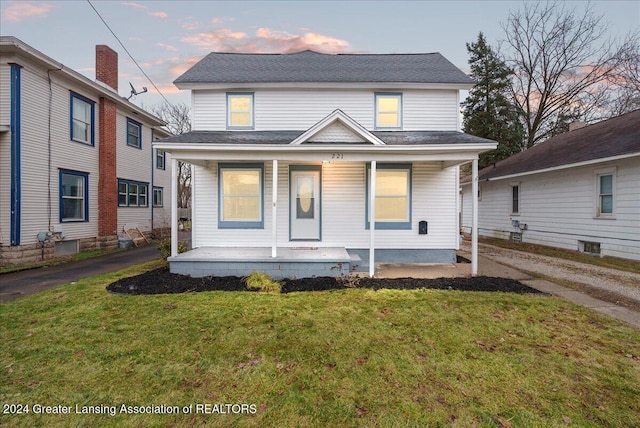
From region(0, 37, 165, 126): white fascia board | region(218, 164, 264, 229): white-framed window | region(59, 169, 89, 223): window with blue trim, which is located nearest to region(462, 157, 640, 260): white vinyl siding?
region(218, 164, 264, 229): white-framed window

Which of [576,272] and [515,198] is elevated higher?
[515,198]

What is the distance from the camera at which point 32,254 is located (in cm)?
987

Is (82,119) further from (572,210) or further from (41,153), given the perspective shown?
(572,210)

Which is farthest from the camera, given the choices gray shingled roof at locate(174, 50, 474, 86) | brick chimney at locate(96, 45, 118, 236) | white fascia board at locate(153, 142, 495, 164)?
brick chimney at locate(96, 45, 118, 236)

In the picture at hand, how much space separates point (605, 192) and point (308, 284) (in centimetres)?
1140

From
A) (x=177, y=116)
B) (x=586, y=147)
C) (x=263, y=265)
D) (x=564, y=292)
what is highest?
(x=177, y=116)

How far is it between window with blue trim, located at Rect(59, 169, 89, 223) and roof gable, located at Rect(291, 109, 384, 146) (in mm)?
9990

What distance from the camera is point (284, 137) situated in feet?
29.5

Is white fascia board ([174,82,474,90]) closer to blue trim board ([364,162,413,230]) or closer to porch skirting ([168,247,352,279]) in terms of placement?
blue trim board ([364,162,413,230])

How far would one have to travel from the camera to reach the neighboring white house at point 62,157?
30.8 ft

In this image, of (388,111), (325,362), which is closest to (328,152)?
(388,111)

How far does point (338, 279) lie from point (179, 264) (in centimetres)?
408

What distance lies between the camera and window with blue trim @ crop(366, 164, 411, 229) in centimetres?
918

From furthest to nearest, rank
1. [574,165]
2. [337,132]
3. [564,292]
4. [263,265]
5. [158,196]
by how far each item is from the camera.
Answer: [158,196] → [574,165] → [337,132] → [263,265] → [564,292]
